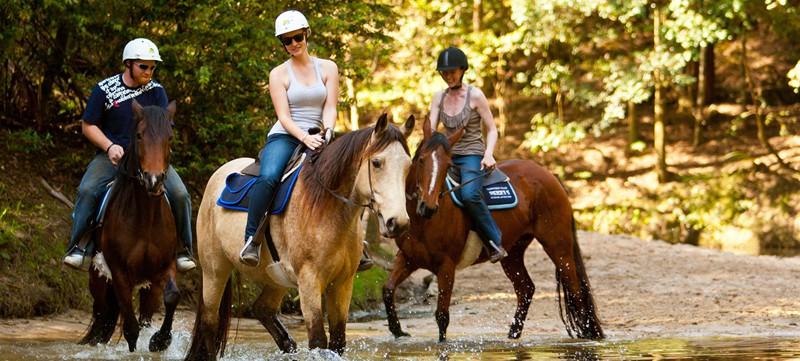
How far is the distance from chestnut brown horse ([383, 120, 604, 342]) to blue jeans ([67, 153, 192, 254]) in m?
1.84

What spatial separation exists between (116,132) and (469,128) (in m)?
3.33

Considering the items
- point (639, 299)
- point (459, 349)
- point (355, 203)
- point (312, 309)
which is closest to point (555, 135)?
point (639, 299)

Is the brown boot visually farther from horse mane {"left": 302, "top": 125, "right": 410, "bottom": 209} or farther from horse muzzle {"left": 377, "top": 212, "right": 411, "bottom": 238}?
horse muzzle {"left": 377, "top": 212, "right": 411, "bottom": 238}

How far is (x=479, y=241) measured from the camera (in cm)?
954

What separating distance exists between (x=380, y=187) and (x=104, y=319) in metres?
3.94

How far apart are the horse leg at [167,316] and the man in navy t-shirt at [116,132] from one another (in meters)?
0.36

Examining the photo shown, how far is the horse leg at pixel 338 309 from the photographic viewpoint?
20.8 feet

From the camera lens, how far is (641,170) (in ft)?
85.3

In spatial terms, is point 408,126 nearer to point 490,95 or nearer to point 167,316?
point 167,316

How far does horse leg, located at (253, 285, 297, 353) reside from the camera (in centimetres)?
775

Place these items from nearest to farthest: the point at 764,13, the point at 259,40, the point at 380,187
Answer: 1. the point at 380,187
2. the point at 259,40
3. the point at 764,13

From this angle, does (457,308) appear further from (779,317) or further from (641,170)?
(641,170)

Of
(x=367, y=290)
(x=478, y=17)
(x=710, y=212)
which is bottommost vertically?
(x=710, y=212)

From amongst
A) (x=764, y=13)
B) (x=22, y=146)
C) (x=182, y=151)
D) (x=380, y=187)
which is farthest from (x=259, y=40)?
(x=764, y=13)
